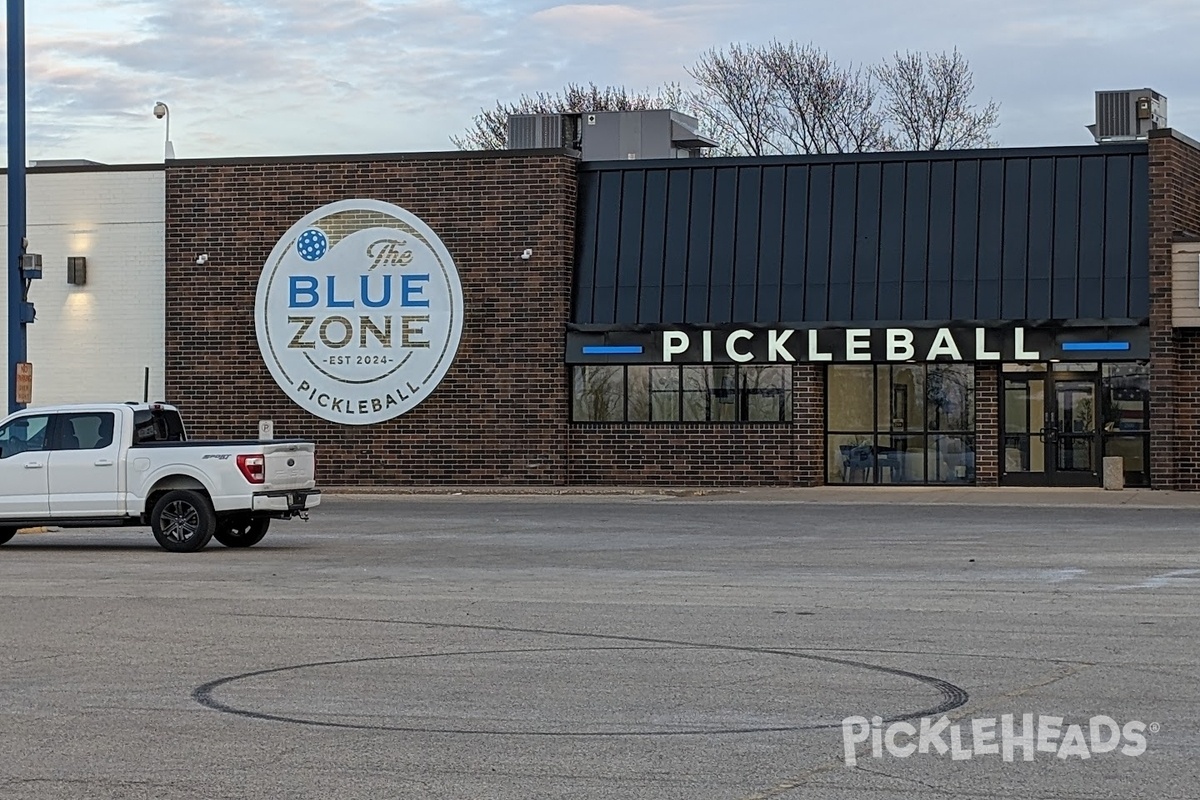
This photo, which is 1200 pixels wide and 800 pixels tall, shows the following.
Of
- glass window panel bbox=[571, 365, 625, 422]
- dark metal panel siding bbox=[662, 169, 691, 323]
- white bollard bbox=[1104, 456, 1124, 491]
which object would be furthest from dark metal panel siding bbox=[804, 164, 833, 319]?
white bollard bbox=[1104, 456, 1124, 491]

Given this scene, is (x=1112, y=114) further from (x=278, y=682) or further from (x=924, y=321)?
(x=278, y=682)

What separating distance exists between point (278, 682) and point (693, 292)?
25.1 metres

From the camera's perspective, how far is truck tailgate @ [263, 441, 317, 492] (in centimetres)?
2025

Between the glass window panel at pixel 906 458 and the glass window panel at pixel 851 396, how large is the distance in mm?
618

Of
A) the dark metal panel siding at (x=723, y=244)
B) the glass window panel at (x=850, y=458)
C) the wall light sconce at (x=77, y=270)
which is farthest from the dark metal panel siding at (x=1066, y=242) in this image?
the wall light sconce at (x=77, y=270)

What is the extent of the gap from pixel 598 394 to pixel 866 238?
6.24 metres

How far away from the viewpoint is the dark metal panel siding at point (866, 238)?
109 ft

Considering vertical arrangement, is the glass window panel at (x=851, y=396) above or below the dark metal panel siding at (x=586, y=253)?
below

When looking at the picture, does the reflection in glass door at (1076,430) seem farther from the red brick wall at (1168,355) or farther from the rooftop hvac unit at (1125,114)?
the rooftop hvac unit at (1125,114)

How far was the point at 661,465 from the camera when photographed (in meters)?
34.9

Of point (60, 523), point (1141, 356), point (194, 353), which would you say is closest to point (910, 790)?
point (60, 523)

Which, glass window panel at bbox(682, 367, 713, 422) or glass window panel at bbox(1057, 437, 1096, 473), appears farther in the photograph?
glass window panel at bbox(682, 367, 713, 422)

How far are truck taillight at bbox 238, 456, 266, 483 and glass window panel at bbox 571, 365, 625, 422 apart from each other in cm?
1577

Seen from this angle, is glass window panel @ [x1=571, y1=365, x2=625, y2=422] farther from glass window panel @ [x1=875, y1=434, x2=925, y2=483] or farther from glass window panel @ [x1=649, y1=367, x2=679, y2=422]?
glass window panel @ [x1=875, y1=434, x2=925, y2=483]
